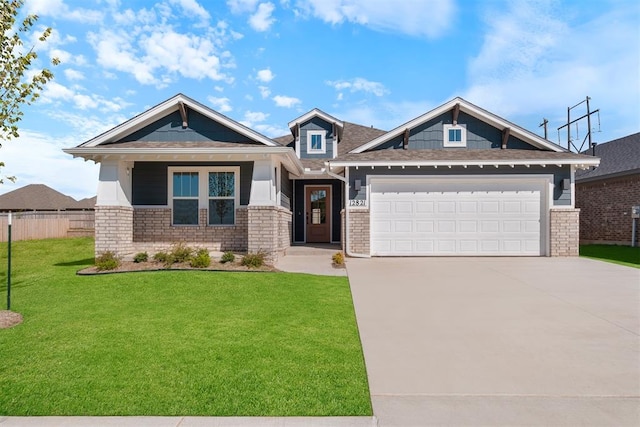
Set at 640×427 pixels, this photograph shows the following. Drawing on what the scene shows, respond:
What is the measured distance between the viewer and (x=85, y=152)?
1034 centimetres

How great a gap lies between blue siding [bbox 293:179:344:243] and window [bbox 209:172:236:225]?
4.82 metres

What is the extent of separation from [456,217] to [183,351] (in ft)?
34.9

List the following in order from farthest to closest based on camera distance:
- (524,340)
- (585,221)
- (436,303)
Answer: (585,221) < (436,303) < (524,340)

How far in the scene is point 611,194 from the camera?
18.2 m

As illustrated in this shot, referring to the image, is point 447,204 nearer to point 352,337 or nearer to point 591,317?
point 591,317

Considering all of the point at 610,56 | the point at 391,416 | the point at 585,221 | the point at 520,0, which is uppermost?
the point at 520,0

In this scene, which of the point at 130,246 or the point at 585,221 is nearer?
the point at 130,246

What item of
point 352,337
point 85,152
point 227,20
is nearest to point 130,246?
point 85,152

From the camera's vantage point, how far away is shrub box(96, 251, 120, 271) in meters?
9.23

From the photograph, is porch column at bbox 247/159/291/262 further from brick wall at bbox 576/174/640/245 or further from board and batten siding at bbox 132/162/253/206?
brick wall at bbox 576/174/640/245

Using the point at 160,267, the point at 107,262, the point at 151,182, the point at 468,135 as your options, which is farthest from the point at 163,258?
the point at 468,135

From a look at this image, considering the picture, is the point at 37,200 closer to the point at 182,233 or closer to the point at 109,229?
the point at 109,229

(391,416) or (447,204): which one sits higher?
(447,204)

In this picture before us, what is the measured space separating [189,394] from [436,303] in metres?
4.66
